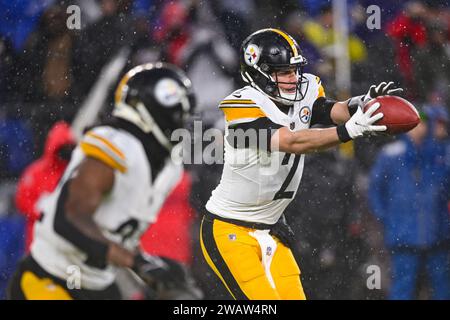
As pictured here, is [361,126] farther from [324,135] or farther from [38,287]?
[38,287]

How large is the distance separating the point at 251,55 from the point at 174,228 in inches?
47.4

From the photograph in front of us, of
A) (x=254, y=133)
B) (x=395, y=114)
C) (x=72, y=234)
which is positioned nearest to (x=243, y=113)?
(x=254, y=133)

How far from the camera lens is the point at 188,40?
507 centimetres

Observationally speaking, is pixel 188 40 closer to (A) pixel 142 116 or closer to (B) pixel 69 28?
(B) pixel 69 28

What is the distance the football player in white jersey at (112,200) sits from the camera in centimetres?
340

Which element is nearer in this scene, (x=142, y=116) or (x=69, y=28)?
(x=142, y=116)

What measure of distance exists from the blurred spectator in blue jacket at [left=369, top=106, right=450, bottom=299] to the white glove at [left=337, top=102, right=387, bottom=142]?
52.4 inches

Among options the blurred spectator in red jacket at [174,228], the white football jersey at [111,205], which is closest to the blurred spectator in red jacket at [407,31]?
the blurred spectator in red jacket at [174,228]

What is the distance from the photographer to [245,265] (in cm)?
400

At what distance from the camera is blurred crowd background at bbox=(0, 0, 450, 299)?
4.97 meters

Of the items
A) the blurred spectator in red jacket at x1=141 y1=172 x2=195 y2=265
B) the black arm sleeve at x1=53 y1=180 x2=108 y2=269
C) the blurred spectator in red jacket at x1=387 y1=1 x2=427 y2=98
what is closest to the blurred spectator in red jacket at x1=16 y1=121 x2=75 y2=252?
the blurred spectator in red jacket at x1=141 y1=172 x2=195 y2=265

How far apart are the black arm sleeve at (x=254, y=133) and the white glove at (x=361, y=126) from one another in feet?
1.09
